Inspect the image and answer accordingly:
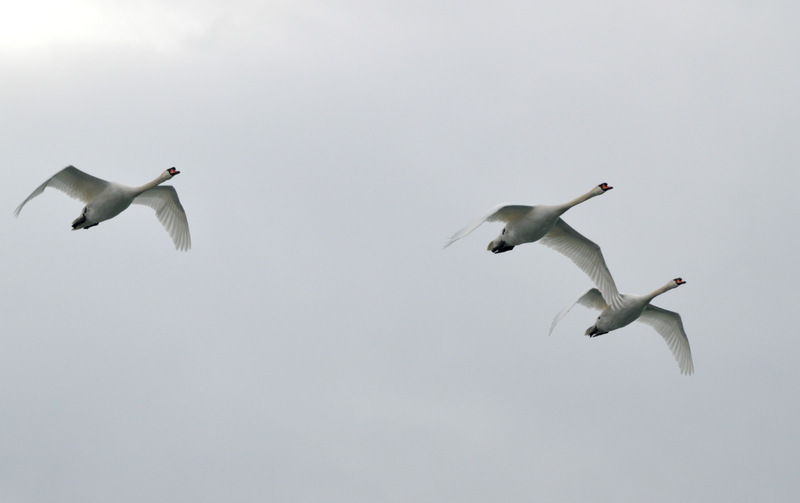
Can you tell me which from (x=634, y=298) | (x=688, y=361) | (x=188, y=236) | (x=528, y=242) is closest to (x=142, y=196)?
(x=188, y=236)

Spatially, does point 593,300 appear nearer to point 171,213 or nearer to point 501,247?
point 501,247

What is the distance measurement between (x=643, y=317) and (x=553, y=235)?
700 cm

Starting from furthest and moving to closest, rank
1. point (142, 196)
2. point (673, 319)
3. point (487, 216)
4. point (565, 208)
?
point (673, 319) < point (142, 196) < point (565, 208) < point (487, 216)

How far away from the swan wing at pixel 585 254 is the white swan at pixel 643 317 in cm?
80

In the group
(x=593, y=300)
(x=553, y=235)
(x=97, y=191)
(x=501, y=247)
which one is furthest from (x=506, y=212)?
(x=97, y=191)

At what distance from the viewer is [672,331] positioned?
175 ft

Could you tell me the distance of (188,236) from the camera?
4978 centimetres

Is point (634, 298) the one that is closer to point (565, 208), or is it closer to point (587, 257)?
point (587, 257)

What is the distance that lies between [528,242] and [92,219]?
1386cm

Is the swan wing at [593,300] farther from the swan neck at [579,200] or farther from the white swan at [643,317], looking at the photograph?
the swan neck at [579,200]

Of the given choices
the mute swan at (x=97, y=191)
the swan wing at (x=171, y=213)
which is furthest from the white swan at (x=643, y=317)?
the mute swan at (x=97, y=191)

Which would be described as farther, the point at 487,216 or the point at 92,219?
the point at 92,219

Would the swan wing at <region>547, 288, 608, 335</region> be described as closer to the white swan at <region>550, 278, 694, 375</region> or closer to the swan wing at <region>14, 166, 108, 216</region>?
the white swan at <region>550, 278, 694, 375</region>

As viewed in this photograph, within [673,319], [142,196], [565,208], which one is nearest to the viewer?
[565,208]
